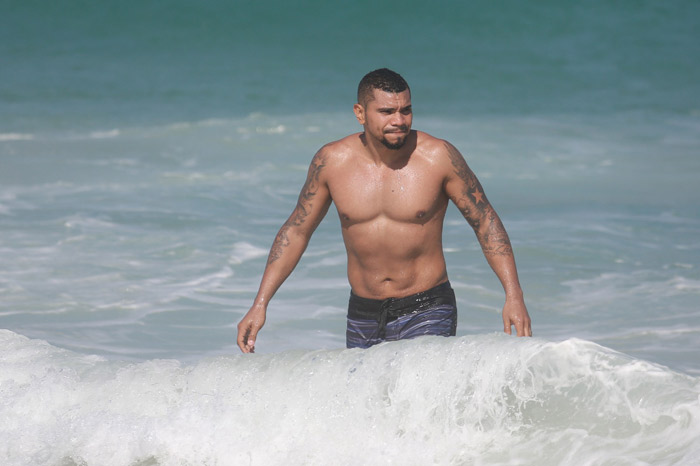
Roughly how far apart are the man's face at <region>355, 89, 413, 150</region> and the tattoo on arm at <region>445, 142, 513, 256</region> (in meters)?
0.24

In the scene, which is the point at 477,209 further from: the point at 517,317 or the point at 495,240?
the point at 517,317

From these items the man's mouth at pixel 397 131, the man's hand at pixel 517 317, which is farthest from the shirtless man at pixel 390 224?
the man's hand at pixel 517 317

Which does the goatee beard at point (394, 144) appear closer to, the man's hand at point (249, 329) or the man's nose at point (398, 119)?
the man's nose at point (398, 119)

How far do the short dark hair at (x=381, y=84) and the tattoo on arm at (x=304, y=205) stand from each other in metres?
0.38

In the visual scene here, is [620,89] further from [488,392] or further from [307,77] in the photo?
[488,392]

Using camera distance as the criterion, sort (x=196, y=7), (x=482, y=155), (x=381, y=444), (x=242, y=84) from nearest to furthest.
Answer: (x=381, y=444) < (x=482, y=155) < (x=242, y=84) < (x=196, y=7)

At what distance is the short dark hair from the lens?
171 inches

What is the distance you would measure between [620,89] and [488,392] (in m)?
17.7

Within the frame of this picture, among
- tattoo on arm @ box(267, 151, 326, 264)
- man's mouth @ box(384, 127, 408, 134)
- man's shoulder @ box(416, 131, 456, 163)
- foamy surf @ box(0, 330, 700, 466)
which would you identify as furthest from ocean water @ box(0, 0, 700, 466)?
man's mouth @ box(384, 127, 408, 134)

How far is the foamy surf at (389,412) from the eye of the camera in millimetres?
4023

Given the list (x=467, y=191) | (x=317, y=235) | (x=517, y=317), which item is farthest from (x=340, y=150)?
(x=317, y=235)

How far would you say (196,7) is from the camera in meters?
25.5

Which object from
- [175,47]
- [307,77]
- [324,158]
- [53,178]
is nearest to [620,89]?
[307,77]

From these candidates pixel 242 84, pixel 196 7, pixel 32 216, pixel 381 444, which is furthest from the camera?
pixel 196 7
